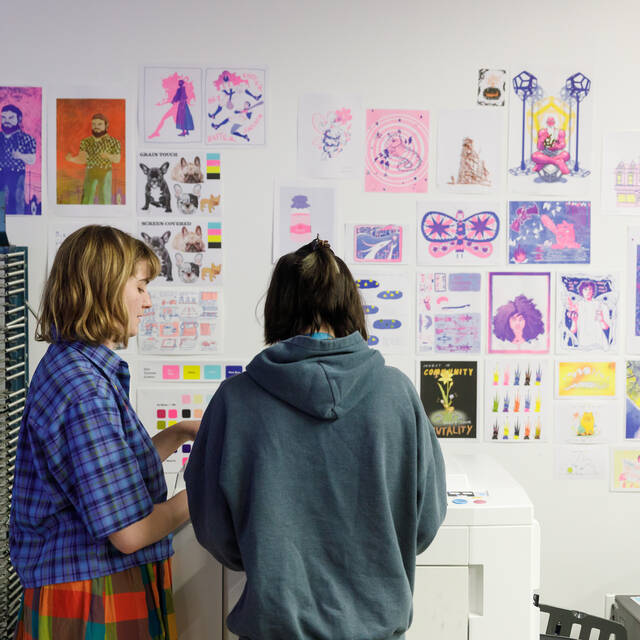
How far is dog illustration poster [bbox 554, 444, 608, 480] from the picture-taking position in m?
2.26

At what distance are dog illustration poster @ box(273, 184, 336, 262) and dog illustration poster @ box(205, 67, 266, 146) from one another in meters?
0.20

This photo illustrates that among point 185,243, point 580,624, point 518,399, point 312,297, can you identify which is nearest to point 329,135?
point 185,243

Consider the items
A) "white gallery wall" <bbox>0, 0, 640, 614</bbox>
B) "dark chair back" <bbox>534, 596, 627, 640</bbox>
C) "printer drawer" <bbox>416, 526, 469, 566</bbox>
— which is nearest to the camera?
"printer drawer" <bbox>416, 526, 469, 566</bbox>

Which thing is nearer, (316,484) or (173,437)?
(316,484)

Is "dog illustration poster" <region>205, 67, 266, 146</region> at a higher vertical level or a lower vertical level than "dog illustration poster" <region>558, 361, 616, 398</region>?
higher

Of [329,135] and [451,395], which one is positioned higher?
[329,135]

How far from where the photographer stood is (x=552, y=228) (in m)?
2.23

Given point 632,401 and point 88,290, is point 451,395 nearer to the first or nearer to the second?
point 632,401

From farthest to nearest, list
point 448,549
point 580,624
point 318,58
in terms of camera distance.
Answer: point 318,58, point 580,624, point 448,549

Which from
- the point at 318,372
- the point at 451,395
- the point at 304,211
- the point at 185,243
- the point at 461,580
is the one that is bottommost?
the point at 461,580

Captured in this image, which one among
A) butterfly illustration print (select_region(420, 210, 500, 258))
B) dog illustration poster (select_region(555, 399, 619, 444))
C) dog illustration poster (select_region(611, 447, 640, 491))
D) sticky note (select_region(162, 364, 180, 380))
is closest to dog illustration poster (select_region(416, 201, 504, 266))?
butterfly illustration print (select_region(420, 210, 500, 258))

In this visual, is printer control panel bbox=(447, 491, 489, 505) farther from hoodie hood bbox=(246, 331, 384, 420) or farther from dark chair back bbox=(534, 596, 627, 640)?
dark chair back bbox=(534, 596, 627, 640)

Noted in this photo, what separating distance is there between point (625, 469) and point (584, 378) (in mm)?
332

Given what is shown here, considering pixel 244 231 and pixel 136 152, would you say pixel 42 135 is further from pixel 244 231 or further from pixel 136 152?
pixel 244 231
